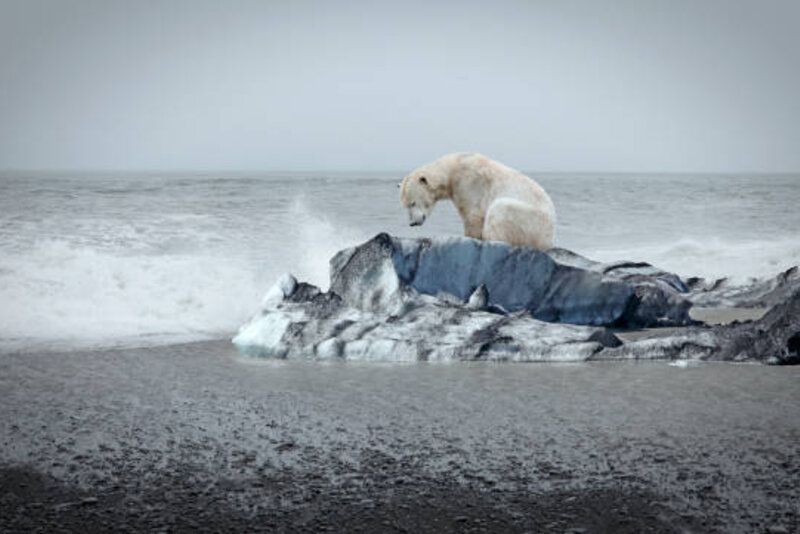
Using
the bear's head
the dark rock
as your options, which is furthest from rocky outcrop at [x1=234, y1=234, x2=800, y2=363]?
the bear's head

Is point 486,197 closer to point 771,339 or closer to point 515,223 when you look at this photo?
point 515,223

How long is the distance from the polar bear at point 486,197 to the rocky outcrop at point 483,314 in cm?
42

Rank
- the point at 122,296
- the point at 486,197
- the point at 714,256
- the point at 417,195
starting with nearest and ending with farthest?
the point at 122,296 < the point at 486,197 < the point at 417,195 < the point at 714,256

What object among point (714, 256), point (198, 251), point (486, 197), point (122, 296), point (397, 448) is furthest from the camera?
point (714, 256)

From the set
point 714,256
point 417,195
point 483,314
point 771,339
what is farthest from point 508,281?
point 714,256

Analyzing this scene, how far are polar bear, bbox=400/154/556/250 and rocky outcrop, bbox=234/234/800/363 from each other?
42 cm

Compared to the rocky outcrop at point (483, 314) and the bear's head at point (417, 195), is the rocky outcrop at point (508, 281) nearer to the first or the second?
the rocky outcrop at point (483, 314)

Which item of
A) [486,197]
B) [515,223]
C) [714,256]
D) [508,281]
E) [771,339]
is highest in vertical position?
[486,197]

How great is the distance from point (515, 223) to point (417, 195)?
129cm

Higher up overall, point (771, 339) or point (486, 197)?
point (486, 197)

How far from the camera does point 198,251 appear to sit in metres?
12.7

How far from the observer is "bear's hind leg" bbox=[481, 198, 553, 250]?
311 inches

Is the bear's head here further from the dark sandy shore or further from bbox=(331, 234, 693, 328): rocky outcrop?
the dark sandy shore

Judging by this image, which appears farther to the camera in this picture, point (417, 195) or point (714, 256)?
point (714, 256)
